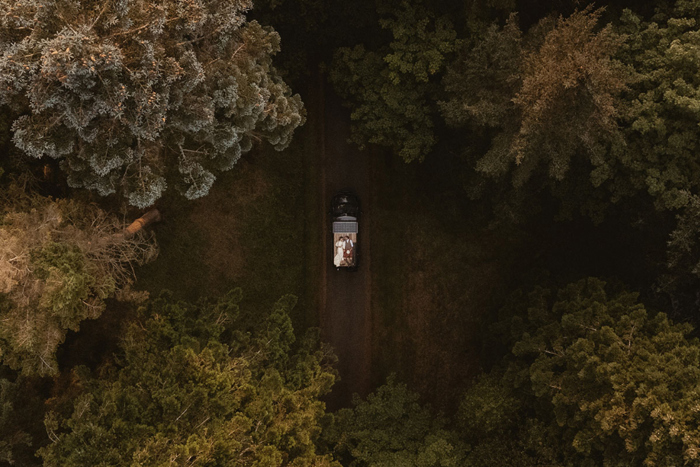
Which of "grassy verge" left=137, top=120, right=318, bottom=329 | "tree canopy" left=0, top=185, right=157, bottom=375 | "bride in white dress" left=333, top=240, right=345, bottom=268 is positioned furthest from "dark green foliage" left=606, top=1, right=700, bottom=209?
"tree canopy" left=0, top=185, right=157, bottom=375

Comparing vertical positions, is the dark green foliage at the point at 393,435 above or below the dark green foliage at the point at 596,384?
below

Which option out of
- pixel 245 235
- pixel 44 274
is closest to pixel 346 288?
pixel 245 235

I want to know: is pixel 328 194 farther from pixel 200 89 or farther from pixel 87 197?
pixel 200 89

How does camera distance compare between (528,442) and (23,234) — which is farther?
(528,442)

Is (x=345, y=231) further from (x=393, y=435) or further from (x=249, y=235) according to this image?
(x=393, y=435)

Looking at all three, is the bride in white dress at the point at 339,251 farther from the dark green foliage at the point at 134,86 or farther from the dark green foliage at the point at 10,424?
the dark green foliage at the point at 10,424

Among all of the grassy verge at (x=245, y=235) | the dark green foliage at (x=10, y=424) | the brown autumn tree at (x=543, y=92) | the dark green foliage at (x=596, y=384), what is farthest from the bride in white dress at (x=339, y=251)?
the dark green foliage at (x=10, y=424)

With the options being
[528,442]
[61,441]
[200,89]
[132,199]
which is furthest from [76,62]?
[528,442]
